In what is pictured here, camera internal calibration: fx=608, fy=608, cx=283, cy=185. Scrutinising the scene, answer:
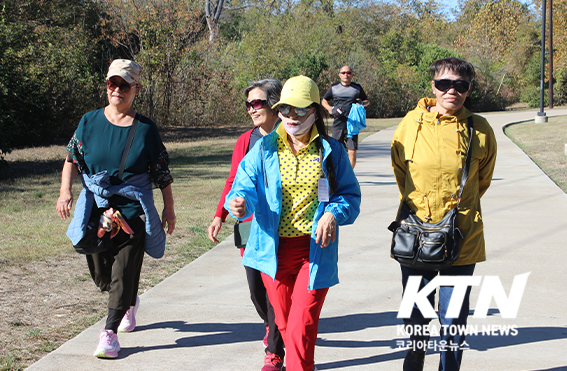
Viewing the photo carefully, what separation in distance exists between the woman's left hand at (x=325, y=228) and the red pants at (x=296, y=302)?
20 cm

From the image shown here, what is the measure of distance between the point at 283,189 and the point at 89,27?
2922 centimetres

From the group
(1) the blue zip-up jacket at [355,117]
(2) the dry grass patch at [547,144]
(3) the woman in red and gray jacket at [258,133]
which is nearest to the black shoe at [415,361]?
(3) the woman in red and gray jacket at [258,133]

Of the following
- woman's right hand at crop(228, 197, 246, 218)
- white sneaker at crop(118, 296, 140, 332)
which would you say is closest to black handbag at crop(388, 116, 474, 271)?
woman's right hand at crop(228, 197, 246, 218)

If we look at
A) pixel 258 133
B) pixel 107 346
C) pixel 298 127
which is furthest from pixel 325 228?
pixel 107 346

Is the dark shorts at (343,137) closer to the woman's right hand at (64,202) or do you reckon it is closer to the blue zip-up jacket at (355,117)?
the blue zip-up jacket at (355,117)

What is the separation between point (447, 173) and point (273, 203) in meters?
0.93

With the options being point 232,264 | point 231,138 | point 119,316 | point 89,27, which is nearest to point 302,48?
point 89,27

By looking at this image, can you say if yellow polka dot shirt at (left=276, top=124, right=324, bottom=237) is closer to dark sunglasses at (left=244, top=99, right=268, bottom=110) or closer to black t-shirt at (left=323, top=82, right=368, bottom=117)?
dark sunglasses at (left=244, top=99, right=268, bottom=110)

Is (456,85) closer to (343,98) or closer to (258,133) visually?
(258,133)

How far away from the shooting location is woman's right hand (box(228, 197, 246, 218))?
3.03m

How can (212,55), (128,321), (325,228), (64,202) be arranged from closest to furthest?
(325,228) < (64,202) < (128,321) < (212,55)

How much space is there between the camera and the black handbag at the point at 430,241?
3.12 meters

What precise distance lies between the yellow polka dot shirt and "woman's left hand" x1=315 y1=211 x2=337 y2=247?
146mm

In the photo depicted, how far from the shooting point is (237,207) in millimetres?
3031
